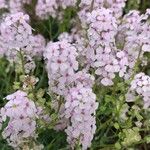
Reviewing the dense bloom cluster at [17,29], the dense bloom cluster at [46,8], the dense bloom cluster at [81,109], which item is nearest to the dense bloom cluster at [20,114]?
the dense bloom cluster at [81,109]

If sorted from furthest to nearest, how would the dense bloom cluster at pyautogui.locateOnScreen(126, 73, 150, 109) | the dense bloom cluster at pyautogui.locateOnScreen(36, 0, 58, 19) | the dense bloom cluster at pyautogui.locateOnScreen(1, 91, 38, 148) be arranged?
the dense bloom cluster at pyautogui.locateOnScreen(36, 0, 58, 19) < the dense bloom cluster at pyautogui.locateOnScreen(126, 73, 150, 109) < the dense bloom cluster at pyautogui.locateOnScreen(1, 91, 38, 148)

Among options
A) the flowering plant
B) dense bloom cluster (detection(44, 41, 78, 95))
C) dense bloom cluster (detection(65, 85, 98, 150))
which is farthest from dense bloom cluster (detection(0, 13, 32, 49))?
dense bloom cluster (detection(65, 85, 98, 150))

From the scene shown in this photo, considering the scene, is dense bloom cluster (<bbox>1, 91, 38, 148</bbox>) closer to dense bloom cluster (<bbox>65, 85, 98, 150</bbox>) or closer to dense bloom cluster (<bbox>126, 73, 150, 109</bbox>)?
dense bloom cluster (<bbox>65, 85, 98, 150</bbox>)

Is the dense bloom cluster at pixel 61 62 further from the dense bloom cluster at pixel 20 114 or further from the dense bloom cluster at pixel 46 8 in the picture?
the dense bloom cluster at pixel 46 8

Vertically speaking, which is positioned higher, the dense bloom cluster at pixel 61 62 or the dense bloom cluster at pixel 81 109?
the dense bloom cluster at pixel 61 62

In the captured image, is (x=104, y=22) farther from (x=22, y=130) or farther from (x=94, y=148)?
(x=94, y=148)
